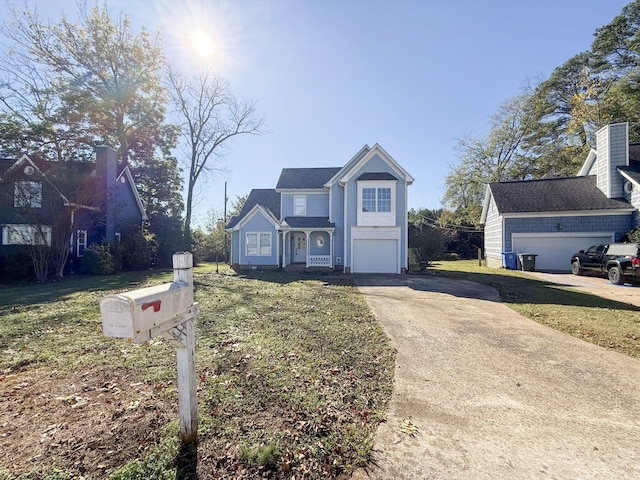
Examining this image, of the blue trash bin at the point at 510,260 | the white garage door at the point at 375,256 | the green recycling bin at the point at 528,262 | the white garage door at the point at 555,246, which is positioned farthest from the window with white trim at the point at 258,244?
the white garage door at the point at 555,246

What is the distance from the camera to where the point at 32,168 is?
572 inches

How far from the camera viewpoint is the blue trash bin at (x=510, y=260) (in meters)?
18.5

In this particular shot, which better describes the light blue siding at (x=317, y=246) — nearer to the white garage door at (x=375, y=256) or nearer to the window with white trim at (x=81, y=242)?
the white garage door at (x=375, y=256)

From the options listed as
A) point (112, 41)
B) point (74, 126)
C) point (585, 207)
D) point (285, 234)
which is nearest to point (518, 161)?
point (585, 207)

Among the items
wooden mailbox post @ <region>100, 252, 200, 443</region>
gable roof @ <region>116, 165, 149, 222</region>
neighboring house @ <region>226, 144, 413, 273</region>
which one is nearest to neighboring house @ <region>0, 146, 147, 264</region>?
gable roof @ <region>116, 165, 149, 222</region>

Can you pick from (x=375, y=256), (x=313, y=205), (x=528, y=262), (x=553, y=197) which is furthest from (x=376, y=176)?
(x=553, y=197)

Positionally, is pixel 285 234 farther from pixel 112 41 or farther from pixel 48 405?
pixel 112 41

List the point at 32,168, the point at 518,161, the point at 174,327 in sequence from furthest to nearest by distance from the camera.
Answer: the point at 518,161 < the point at 32,168 < the point at 174,327

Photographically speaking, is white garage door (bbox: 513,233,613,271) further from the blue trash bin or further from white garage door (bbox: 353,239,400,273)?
white garage door (bbox: 353,239,400,273)

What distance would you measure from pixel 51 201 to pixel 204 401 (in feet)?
53.6

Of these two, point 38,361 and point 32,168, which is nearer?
point 38,361

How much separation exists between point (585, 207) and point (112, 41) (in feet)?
119

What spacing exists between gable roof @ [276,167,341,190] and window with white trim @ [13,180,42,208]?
12.3 meters

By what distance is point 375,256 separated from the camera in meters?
17.2
